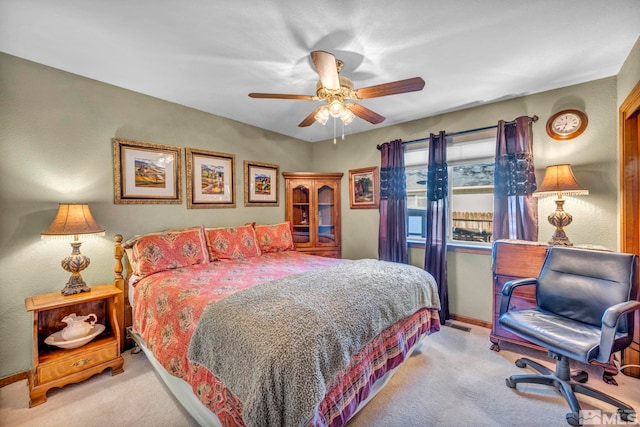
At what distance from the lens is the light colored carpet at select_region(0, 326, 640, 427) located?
1.74 meters

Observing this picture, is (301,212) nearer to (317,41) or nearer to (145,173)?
(145,173)

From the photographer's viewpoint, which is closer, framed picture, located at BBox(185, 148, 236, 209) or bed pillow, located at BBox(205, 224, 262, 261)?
bed pillow, located at BBox(205, 224, 262, 261)

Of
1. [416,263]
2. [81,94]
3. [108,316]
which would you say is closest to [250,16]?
[81,94]

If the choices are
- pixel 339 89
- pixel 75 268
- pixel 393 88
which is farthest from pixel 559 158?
pixel 75 268

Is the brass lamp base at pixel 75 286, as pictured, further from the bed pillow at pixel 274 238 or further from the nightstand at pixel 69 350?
the bed pillow at pixel 274 238

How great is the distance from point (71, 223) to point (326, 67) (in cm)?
234

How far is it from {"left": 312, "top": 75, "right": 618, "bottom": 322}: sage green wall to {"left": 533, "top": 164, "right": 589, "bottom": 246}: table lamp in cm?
28

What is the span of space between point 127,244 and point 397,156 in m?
3.40

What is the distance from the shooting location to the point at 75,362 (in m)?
2.08

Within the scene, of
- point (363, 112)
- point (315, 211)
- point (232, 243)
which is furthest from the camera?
point (315, 211)

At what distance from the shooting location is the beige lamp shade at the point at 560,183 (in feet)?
7.55

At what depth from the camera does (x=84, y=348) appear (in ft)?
7.04

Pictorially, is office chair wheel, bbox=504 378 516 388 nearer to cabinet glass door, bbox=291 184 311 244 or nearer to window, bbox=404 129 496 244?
window, bbox=404 129 496 244

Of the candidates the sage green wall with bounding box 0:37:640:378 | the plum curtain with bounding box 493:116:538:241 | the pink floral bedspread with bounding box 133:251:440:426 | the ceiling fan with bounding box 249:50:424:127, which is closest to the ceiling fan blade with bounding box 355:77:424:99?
the ceiling fan with bounding box 249:50:424:127
